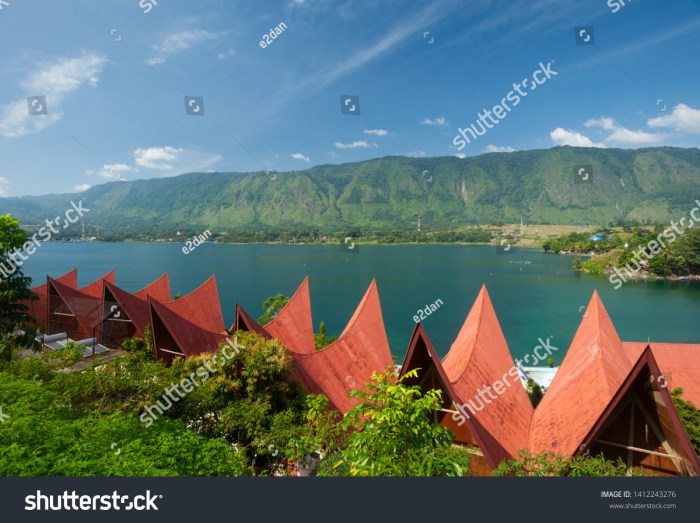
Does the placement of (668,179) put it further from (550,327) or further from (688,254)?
(550,327)

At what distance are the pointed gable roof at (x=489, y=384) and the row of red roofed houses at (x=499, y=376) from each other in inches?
1.3

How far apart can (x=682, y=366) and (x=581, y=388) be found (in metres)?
7.48

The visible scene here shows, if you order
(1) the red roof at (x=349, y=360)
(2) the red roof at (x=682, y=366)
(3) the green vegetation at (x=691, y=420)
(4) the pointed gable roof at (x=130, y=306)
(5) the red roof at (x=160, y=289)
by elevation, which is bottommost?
(3) the green vegetation at (x=691, y=420)

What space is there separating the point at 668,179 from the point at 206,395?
257 metres

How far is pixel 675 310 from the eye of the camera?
142 ft

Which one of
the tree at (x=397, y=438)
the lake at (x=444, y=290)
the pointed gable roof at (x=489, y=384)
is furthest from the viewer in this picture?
the lake at (x=444, y=290)

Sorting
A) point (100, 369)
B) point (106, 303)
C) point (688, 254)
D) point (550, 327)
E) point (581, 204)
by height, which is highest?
point (581, 204)

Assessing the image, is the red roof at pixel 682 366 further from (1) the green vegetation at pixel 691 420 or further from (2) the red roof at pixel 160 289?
(2) the red roof at pixel 160 289

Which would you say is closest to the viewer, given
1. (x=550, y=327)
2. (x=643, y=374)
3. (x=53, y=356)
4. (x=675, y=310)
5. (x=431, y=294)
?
(x=643, y=374)

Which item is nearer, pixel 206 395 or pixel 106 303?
pixel 206 395

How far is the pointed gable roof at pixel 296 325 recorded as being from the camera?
595 inches

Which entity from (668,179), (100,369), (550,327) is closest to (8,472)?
(100,369)

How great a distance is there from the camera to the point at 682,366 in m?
13.8

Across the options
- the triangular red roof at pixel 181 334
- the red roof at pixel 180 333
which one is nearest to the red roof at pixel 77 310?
the red roof at pixel 180 333
